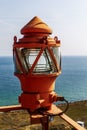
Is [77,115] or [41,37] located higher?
[41,37]

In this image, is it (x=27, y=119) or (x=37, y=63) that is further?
(x=27, y=119)

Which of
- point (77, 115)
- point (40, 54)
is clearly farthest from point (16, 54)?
point (77, 115)

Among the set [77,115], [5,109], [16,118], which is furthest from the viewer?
[77,115]

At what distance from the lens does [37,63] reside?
403cm

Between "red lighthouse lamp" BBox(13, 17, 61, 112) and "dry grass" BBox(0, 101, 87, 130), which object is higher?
"red lighthouse lamp" BBox(13, 17, 61, 112)

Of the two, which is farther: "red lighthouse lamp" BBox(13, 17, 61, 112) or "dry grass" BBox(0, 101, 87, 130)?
"dry grass" BBox(0, 101, 87, 130)

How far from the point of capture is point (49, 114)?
13.1 feet

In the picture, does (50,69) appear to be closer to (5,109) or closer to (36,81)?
(36,81)

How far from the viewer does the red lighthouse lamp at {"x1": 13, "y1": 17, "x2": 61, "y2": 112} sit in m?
3.98

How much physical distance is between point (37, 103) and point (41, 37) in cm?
88

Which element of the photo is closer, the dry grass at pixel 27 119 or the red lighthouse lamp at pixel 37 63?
the red lighthouse lamp at pixel 37 63

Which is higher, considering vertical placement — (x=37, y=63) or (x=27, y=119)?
(x=37, y=63)

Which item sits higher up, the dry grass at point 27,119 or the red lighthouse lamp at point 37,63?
the red lighthouse lamp at point 37,63

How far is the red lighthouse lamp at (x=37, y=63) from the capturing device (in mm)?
3980
